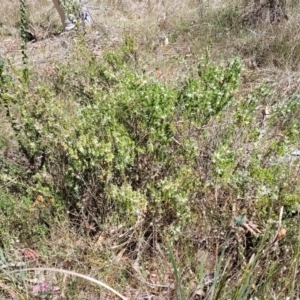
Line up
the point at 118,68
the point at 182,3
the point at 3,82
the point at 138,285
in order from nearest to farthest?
1. the point at 138,285
2. the point at 3,82
3. the point at 118,68
4. the point at 182,3

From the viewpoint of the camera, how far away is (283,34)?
12.2ft

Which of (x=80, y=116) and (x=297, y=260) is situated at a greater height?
(x=80, y=116)

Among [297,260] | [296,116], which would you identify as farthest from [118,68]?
[297,260]

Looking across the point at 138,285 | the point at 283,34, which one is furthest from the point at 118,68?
the point at 138,285

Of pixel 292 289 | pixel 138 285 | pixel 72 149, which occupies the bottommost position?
pixel 138 285

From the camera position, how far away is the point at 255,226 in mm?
1852

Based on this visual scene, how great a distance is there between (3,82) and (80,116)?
1.76 ft

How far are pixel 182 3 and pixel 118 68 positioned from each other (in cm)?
228

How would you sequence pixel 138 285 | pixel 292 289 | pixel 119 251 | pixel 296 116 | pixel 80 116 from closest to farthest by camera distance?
pixel 292 289
pixel 138 285
pixel 119 251
pixel 80 116
pixel 296 116

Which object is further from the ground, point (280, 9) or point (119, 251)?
point (280, 9)

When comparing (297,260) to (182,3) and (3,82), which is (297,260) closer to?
(3,82)

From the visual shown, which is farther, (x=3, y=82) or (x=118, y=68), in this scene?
(x=118, y=68)

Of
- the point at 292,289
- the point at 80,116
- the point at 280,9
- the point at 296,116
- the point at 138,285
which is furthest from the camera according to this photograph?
the point at 280,9

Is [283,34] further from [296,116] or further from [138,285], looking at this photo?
[138,285]
